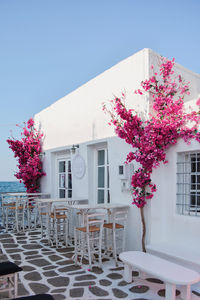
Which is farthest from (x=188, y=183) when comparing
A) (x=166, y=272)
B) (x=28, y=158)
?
(x=28, y=158)

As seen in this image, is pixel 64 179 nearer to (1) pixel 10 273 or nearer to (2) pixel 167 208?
(2) pixel 167 208

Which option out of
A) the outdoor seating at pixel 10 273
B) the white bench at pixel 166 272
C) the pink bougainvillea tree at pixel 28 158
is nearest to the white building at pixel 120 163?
the white bench at pixel 166 272

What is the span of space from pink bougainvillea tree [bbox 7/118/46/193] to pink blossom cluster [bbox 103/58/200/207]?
4834 mm

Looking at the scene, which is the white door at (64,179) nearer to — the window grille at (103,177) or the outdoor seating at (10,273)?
the window grille at (103,177)

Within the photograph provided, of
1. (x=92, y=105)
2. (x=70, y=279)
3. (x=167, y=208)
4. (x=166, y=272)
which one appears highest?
(x=92, y=105)

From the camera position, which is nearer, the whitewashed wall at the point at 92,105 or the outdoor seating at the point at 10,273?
the outdoor seating at the point at 10,273

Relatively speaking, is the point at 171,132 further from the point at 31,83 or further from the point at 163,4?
the point at 31,83

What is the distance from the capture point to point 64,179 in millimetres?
8453

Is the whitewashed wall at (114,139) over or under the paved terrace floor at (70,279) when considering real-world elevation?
over

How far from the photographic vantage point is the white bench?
10.5 ft

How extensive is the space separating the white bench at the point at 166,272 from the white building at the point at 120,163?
60 centimetres

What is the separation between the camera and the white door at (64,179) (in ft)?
26.7

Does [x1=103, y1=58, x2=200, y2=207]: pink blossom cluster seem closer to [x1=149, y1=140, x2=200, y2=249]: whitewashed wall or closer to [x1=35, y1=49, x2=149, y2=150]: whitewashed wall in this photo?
[x1=149, y1=140, x2=200, y2=249]: whitewashed wall

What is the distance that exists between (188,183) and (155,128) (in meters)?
1.17
